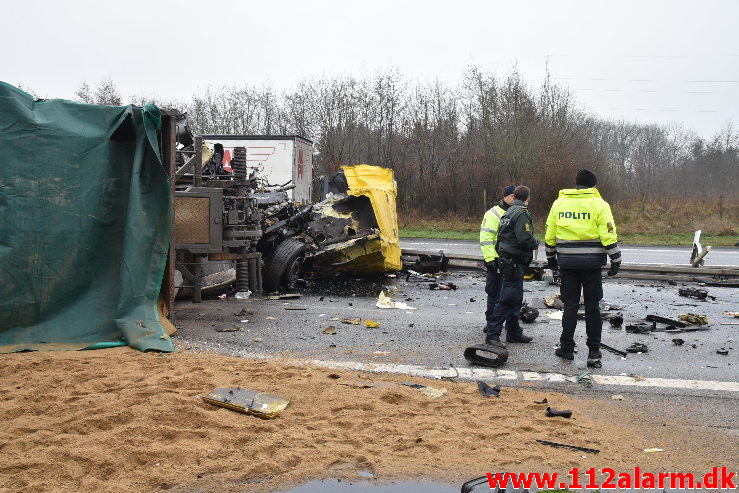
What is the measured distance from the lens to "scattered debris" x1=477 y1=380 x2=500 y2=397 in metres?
5.02

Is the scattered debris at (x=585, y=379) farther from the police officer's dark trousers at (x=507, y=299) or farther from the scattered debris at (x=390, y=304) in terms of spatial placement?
the scattered debris at (x=390, y=304)

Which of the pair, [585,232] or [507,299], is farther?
[507,299]

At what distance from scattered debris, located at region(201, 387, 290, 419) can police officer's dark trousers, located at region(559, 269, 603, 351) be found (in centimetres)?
331

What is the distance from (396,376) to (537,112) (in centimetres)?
2691

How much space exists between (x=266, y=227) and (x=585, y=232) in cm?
624


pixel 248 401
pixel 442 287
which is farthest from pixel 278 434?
pixel 442 287

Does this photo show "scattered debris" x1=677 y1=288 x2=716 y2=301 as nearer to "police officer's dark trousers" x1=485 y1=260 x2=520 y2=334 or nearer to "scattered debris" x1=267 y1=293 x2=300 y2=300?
"police officer's dark trousers" x1=485 y1=260 x2=520 y2=334

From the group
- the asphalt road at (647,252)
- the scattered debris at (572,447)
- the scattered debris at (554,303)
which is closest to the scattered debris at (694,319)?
the scattered debris at (554,303)

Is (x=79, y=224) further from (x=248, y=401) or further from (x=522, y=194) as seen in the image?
(x=522, y=194)

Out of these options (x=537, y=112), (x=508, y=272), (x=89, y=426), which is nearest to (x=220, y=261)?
(x=508, y=272)

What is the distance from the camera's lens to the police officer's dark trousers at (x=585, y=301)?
20.7 feet

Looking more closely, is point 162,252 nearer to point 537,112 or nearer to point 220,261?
point 220,261

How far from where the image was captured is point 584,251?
20.8 feet

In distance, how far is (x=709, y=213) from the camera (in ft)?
88.4
